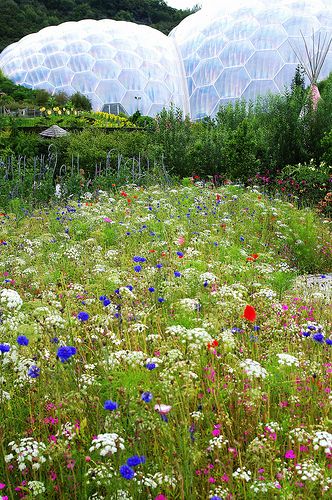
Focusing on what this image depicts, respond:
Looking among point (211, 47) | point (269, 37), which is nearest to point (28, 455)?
point (269, 37)

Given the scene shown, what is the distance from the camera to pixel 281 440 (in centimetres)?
225

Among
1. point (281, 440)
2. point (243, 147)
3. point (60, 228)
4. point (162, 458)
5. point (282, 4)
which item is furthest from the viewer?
point (282, 4)

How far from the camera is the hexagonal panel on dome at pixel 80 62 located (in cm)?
3172

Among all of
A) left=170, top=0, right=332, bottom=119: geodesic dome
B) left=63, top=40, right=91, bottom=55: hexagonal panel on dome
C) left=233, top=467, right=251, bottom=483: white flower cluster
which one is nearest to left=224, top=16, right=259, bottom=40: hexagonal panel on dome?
left=170, top=0, right=332, bottom=119: geodesic dome

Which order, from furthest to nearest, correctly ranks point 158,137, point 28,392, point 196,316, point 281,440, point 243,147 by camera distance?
1. point 158,137
2. point 243,147
3. point 196,316
4. point 28,392
5. point 281,440

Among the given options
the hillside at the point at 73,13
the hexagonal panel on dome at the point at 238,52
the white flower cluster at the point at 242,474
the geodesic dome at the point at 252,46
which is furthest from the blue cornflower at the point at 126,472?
the hillside at the point at 73,13

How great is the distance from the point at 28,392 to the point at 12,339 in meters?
0.25

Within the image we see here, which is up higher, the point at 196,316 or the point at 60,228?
the point at 196,316

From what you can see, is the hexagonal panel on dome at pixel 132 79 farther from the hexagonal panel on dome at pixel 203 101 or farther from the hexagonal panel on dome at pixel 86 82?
the hexagonal panel on dome at pixel 203 101

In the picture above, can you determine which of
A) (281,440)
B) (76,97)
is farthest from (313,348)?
(76,97)

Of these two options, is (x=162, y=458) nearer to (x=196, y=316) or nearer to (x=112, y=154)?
(x=196, y=316)

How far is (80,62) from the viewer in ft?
104

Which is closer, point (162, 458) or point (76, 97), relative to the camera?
point (162, 458)

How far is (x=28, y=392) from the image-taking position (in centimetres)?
→ 241
